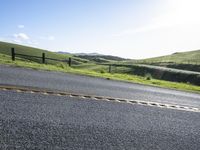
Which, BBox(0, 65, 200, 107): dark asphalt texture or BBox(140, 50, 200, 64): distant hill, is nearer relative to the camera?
BBox(0, 65, 200, 107): dark asphalt texture

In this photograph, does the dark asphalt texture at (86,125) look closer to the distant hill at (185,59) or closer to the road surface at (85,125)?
the road surface at (85,125)

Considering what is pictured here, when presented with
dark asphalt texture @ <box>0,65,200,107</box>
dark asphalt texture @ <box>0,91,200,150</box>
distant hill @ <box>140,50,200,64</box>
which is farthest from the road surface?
distant hill @ <box>140,50,200,64</box>

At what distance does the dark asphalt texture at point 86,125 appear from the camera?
17.2 ft

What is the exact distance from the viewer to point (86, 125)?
20.7 ft

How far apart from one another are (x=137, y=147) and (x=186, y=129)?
2.37 meters

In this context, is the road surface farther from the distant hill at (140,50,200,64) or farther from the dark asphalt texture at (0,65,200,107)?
the distant hill at (140,50,200,64)

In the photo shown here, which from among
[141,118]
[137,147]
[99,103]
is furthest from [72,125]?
[99,103]

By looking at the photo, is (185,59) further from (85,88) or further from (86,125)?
(86,125)

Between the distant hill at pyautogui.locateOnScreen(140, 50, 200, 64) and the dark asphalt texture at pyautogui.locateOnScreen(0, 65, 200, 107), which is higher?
the distant hill at pyautogui.locateOnScreen(140, 50, 200, 64)

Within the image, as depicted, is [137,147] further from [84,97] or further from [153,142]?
[84,97]

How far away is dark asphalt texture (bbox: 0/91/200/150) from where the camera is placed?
5250mm

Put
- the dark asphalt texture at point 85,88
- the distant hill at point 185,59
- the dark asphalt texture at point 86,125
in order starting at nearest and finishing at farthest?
1. the dark asphalt texture at point 86,125
2. the dark asphalt texture at point 85,88
3. the distant hill at point 185,59

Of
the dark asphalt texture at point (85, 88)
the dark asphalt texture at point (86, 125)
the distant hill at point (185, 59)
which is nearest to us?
the dark asphalt texture at point (86, 125)

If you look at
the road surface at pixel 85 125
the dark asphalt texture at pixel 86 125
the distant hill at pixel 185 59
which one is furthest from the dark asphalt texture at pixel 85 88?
the distant hill at pixel 185 59
